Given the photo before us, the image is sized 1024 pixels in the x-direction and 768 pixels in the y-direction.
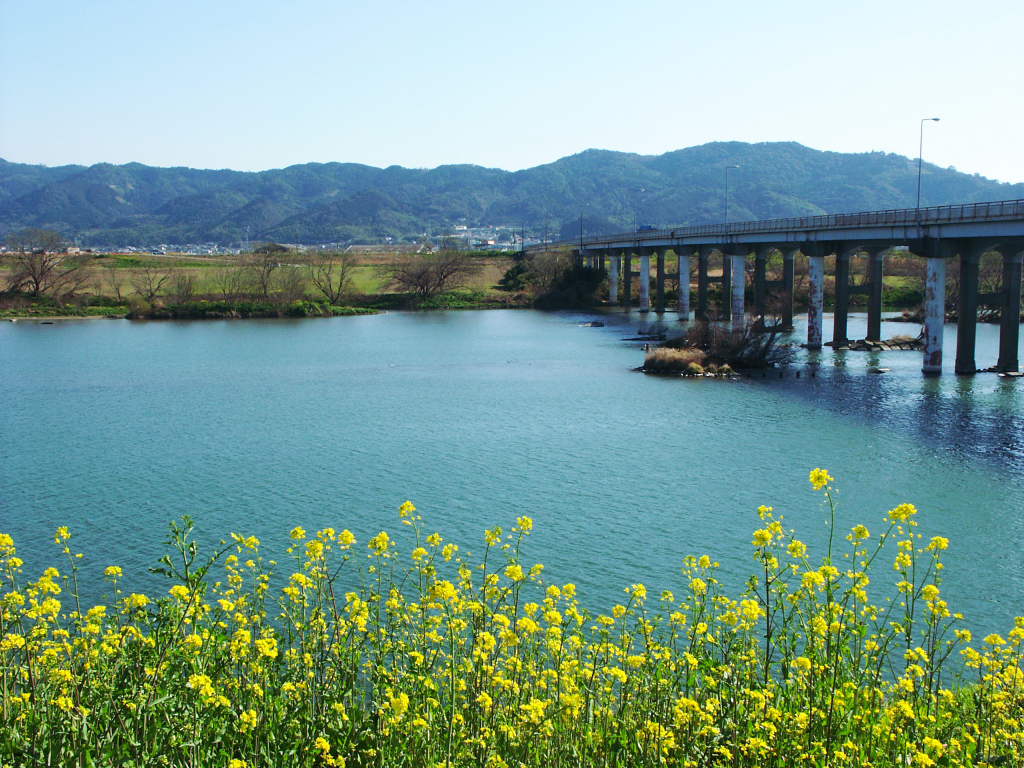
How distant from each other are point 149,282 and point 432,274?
3050 centimetres

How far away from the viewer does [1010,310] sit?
44875 millimetres

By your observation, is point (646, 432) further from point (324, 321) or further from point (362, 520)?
point (324, 321)

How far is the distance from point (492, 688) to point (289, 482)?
62.5 feet

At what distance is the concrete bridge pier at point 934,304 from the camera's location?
46125 mm

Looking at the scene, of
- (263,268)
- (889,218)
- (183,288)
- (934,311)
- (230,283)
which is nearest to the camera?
(934,311)

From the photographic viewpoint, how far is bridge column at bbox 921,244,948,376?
46.2m

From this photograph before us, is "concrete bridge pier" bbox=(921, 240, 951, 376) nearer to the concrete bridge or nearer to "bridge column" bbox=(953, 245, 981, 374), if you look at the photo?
the concrete bridge

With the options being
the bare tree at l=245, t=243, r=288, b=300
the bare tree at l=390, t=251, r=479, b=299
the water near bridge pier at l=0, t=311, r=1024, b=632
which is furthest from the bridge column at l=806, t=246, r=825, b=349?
the bare tree at l=245, t=243, r=288, b=300

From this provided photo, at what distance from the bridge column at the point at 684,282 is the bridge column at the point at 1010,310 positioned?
39.2m

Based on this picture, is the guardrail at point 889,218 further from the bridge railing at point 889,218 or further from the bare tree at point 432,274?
the bare tree at point 432,274

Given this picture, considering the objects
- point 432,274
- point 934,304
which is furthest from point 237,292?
point 934,304

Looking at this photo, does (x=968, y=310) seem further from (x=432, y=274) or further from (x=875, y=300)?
(x=432, y=274)

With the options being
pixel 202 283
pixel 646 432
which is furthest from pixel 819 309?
pixel 202 283

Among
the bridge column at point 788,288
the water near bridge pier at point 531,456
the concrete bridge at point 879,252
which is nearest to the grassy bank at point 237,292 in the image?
the concrete bridge at point 879,252
